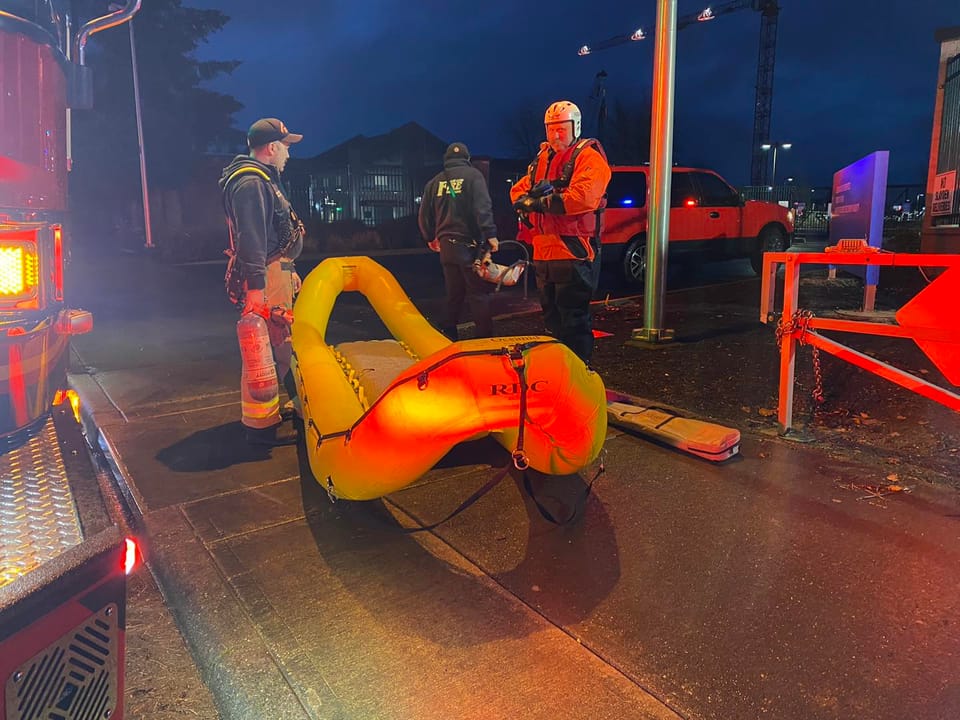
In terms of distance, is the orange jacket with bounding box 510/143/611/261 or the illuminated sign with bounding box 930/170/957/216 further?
the illuminated sign with bounding box 930/170/957/216

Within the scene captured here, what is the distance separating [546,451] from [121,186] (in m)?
33.7

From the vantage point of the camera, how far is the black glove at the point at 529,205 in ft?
16.5

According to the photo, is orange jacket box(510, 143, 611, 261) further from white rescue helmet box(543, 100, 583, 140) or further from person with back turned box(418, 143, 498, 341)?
person with back turned box(418, 143, 498, 341)

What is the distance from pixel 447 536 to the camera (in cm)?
347

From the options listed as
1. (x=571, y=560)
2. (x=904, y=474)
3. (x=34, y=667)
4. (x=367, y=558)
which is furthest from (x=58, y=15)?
(x=904, y=474)

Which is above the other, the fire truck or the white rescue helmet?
the white rescue helmet

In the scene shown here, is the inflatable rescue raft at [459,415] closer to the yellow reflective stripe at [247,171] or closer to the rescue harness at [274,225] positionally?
the rescue harness at [274,225]

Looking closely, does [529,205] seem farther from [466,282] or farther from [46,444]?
[46,444]

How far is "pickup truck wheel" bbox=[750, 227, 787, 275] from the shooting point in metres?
13.7

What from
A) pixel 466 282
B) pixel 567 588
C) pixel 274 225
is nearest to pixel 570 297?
pixel 466 282

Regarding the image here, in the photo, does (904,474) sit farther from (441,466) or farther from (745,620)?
Result: (441,466)

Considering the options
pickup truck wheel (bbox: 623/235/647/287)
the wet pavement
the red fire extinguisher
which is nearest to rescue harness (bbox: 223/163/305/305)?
the red fire extinguisher

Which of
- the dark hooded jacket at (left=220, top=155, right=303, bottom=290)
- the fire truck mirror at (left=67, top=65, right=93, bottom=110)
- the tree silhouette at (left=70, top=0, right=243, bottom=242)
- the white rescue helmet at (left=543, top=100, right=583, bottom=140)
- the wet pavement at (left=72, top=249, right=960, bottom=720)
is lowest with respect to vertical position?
the wet pavement at (left=72, top=249, right=960, bottom=720)

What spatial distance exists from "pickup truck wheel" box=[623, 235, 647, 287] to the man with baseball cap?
25.5 feet
